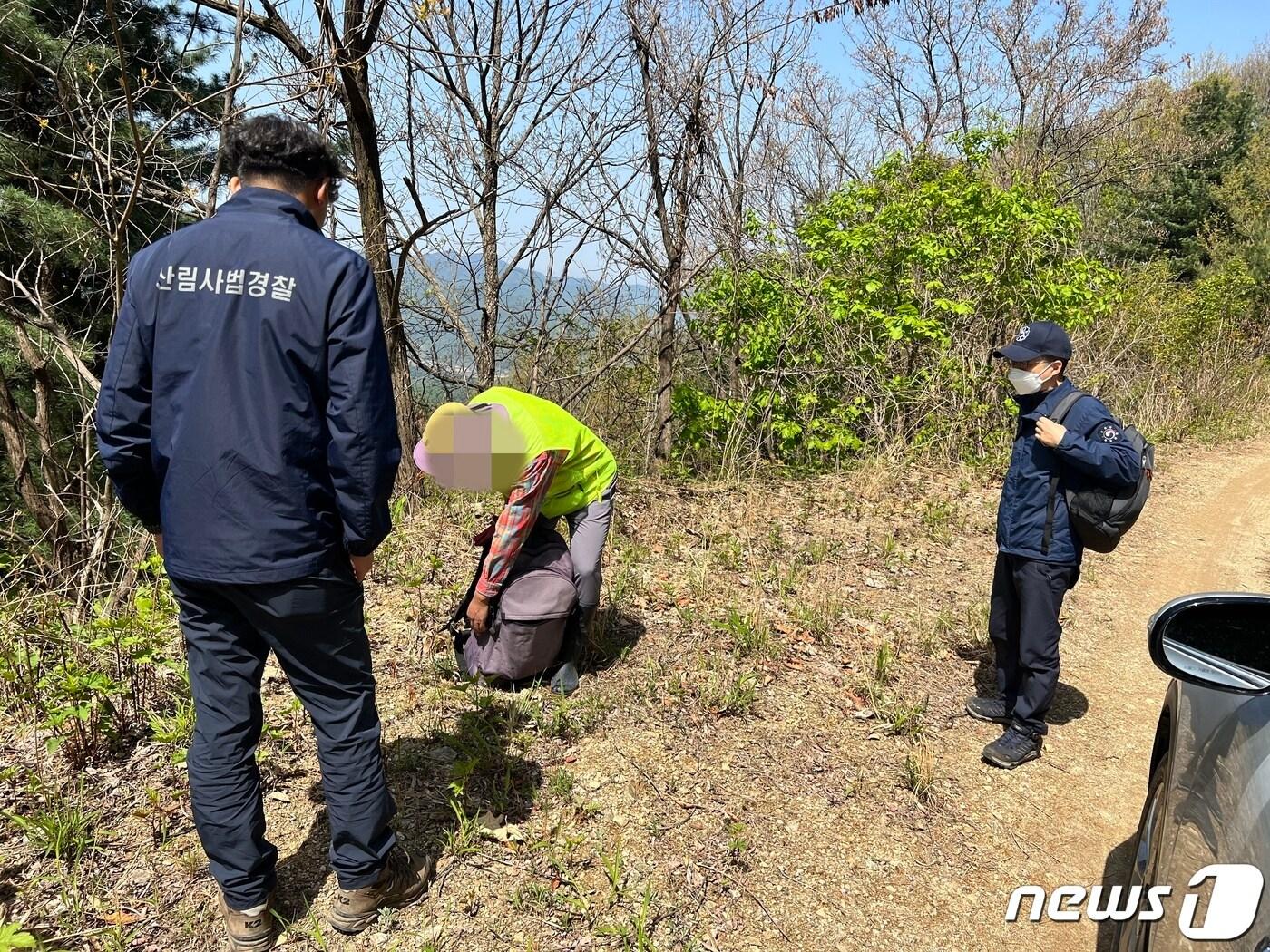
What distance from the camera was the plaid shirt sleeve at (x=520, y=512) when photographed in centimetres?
331

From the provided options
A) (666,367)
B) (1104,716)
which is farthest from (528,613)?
Result: (666,367)

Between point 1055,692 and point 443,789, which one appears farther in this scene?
point 1055,692

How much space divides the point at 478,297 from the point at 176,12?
325 centimetres

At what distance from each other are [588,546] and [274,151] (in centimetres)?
219

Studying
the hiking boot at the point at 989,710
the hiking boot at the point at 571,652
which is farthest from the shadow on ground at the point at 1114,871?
the hiking boot at the point at 571,652

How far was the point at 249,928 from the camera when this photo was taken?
2426mm

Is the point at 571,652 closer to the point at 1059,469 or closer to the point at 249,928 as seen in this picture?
the point at 249,928

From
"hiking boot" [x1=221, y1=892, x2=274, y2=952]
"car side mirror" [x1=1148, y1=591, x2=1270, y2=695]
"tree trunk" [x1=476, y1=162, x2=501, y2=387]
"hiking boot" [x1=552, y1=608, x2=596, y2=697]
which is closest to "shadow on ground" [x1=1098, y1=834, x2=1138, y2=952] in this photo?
"car side mirror" [x1=1148, y1=591, x2=1270, y2=695]

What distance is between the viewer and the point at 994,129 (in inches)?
358

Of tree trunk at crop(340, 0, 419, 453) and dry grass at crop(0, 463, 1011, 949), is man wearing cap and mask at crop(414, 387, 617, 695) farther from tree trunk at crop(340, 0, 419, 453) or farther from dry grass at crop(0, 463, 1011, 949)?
tree trunk at crop(340, 0, 419, 453)

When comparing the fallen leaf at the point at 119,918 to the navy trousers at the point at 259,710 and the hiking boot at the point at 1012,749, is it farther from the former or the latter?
the hiking boot at the point at 1012,749

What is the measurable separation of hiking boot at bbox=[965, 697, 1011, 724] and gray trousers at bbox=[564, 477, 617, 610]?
2057 millimetres

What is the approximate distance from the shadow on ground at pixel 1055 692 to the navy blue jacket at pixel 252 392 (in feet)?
12.0

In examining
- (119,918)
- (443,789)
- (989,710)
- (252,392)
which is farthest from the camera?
(989,710)
